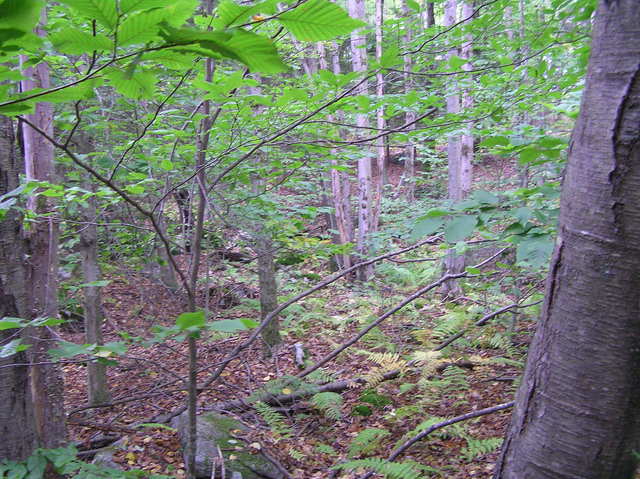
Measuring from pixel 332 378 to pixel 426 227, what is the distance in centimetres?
456

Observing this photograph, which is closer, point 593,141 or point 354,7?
point 593,141

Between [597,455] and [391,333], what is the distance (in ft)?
19.5

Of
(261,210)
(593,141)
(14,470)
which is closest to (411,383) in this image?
(261,210)

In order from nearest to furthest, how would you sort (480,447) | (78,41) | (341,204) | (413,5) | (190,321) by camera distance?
(78,41) < (190,321) < (413,5) < (480,447) < (341,204)

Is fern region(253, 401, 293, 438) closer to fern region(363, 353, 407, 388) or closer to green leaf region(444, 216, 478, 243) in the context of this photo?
fern region(363, 353, 407, 388)

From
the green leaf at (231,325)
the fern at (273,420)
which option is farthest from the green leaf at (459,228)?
the fern at (273,420)

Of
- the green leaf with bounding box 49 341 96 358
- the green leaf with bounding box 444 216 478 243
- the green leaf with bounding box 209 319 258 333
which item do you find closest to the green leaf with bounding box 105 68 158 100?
the green leaf with bounding box 209 319 258 333

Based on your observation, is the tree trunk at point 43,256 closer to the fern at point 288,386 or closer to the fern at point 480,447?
the fern at point 288,386

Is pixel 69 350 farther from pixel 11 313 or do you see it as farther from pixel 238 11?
pixel 238 11

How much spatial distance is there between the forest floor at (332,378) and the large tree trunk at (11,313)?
0.47m

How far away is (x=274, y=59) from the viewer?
73cm

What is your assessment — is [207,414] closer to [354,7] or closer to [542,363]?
[542,363]

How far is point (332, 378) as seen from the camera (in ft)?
18.2

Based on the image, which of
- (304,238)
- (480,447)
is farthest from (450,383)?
(304,238)
